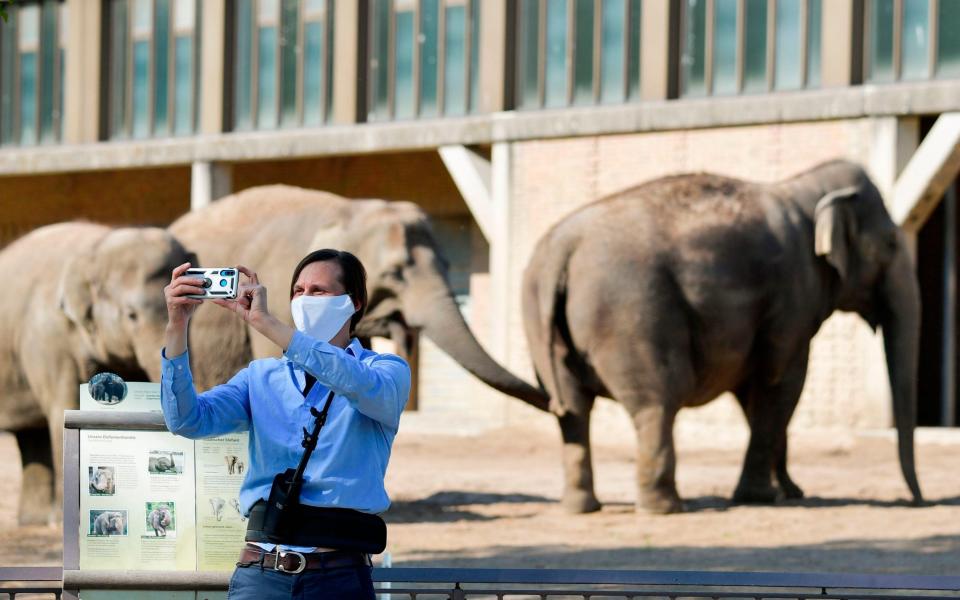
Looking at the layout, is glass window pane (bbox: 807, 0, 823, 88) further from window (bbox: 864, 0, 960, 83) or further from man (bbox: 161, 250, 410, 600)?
man (bbox: 161, 250, 410, 600)

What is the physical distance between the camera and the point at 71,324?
12.0m

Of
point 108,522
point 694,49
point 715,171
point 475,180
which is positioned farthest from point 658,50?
point 108,522

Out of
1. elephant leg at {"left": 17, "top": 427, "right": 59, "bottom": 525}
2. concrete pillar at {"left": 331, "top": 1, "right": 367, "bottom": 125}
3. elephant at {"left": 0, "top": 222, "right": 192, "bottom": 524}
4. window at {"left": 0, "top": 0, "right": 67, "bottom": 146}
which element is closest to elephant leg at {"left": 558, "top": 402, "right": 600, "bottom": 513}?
elephant at {"left": 0, "top": 222, "right": 192, "bottom": 524}

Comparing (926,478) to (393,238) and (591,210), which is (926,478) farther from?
→ (393,238)

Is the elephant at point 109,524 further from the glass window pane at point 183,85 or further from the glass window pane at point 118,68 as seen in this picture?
the glass window pane at point 118,68

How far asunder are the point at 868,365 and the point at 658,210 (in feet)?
31.9

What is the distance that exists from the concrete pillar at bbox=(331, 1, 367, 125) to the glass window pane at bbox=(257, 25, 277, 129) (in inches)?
52.3

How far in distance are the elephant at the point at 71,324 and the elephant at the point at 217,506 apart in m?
6.97

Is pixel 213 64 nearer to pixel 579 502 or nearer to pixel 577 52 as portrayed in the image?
pixel 577 52

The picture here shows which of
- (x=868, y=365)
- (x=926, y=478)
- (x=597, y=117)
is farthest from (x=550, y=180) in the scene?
(x=926, y=478)

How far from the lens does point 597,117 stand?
932 inches

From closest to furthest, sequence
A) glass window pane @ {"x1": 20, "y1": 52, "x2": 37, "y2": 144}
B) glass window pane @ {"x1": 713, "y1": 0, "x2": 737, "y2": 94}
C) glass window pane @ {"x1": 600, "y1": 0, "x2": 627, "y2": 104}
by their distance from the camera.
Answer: glass window pane @ {"x1": 713, "y1": 0, "x2": 737, "y2": 94} → glass window pane @ {"x1": 600, "y1": 0, "x2": 627, "y2": 104} → glass window pane @ {"x1": 20, "y1": 52, "x2": 37, "y2": 144}

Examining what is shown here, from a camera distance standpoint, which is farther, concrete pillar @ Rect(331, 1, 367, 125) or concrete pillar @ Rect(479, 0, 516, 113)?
concrete pillar @ Rect(331, 1, 367, 125)

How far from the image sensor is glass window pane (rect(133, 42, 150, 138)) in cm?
2906
